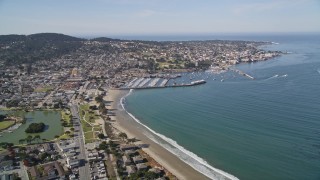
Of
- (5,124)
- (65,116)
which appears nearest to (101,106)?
(65,116)

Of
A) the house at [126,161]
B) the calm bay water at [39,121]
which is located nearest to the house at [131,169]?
the house at [126,161]

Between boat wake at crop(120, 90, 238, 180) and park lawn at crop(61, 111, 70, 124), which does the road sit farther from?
boat wake at crop(120, 90, 238, 180)

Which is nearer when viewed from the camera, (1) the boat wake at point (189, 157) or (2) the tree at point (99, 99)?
(1) the boat wake at point (189, 157)

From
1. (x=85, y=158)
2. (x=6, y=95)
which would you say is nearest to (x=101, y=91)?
(x=6, y=95)

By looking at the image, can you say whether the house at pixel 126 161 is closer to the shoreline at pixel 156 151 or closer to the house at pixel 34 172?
the shoreline at pixel 156 151

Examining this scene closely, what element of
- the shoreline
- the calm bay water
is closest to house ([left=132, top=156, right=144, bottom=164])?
the shoreline
